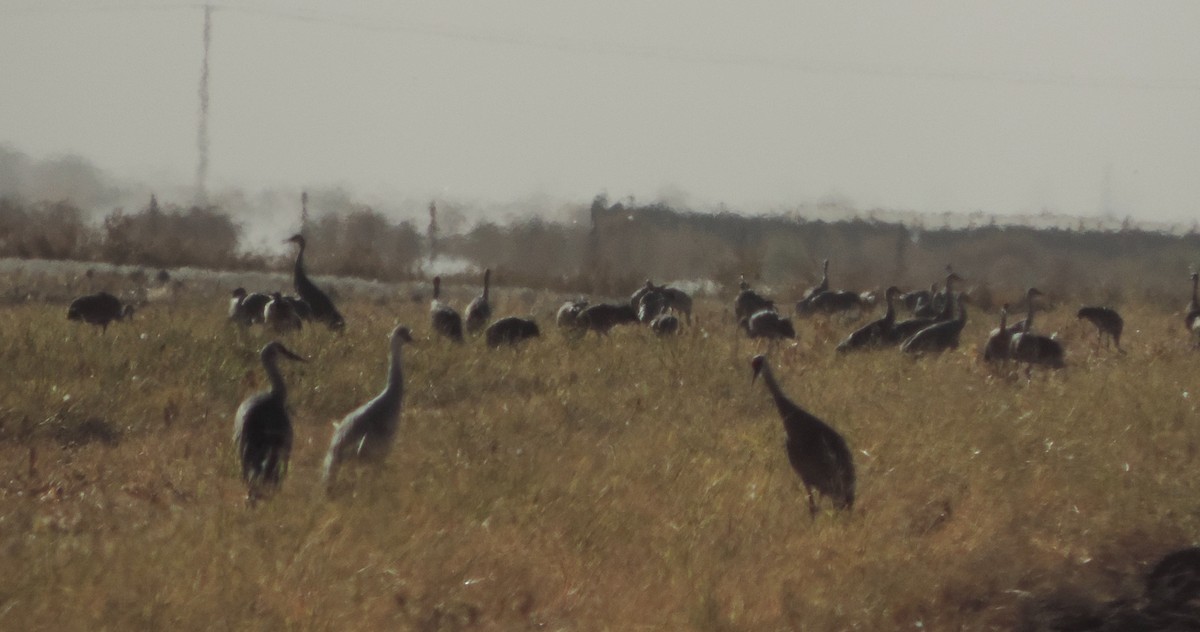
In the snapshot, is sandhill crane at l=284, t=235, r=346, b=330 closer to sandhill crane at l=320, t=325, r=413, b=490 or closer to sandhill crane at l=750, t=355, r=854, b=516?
sandhill crane at l=320, t=325, r=413, b=490

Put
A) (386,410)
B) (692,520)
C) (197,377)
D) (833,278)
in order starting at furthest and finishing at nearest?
(833,278), (197,377), (386,410), (692,520)

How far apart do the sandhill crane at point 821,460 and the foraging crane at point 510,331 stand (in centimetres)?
851

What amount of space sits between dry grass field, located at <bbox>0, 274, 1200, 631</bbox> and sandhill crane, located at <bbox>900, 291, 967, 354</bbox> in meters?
1.76

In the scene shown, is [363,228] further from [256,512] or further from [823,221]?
[256,512]

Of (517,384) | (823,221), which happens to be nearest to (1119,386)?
(517,384)

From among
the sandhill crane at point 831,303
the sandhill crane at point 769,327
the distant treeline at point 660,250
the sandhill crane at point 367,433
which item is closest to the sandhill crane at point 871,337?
the sandhill crane at point 769,327

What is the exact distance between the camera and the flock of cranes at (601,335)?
8.82 m

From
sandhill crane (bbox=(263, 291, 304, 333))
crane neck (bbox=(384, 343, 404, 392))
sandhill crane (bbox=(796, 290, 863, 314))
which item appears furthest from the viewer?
sandhill crane (bbox=(796, 290, 863, 314))

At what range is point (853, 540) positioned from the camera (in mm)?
8141

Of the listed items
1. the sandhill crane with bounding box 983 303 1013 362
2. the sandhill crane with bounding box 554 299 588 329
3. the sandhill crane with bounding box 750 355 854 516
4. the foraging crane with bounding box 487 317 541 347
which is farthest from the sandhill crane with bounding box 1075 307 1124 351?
the sandhill crane with bounding box 750 355 854 516

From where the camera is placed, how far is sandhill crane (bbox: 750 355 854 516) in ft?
29.1

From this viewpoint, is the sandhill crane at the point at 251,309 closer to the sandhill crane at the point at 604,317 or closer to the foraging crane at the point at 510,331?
the foraging crane at the point at 510,331

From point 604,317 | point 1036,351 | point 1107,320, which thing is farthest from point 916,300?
point 1036,351

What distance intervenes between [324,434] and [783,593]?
5.23 m
